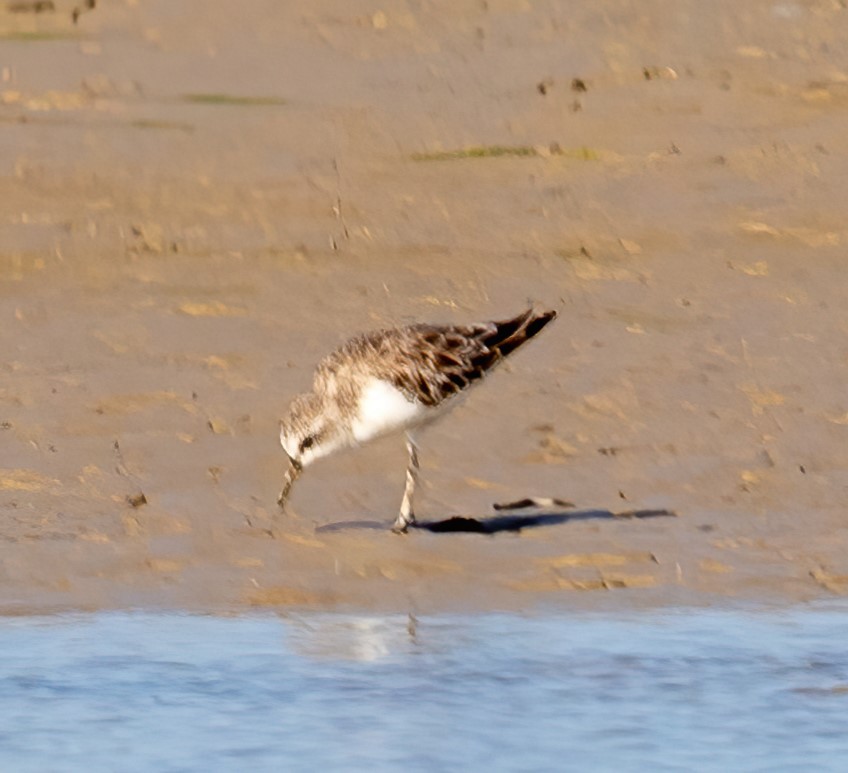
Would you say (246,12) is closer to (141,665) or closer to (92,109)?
(92,109)

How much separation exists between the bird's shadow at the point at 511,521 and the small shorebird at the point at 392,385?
115 millimetres

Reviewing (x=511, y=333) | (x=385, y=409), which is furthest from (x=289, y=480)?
(x=511, y=333)

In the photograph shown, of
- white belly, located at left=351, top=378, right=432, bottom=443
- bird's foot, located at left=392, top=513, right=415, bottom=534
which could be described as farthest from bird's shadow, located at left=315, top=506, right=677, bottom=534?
white belly, located at left=351, top=378, right=432, bottom=443

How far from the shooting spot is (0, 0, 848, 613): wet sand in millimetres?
8133

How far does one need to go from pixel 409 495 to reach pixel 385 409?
34cm

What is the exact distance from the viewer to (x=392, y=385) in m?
8.41

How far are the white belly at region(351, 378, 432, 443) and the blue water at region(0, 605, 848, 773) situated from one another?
1088mm

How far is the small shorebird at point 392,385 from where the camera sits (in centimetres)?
843

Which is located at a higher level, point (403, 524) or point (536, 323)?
point (536, 323)

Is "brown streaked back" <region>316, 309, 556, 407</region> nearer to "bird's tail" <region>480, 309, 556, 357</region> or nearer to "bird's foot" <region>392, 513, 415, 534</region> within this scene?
"bird's tail" <region>480, 309, 556, 357</region>

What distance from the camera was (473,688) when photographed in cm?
704

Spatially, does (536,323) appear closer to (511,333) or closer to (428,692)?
(511,333)

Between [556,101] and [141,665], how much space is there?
21.3 ft

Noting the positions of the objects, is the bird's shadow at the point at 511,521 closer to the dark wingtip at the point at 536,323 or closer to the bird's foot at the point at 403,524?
the bird's foot at the point at 403,524
